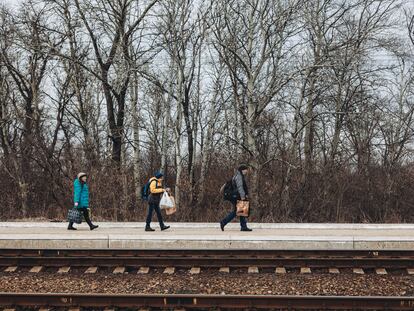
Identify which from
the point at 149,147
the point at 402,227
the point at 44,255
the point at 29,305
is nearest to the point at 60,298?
the point at 29,305

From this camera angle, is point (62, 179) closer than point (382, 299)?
No

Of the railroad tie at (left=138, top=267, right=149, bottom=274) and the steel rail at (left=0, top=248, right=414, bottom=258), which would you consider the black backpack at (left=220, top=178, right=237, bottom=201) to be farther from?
the railroad tie at (left=138, top=267, right=149, bottom=274)

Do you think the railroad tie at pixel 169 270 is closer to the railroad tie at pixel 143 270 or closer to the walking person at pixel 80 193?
the railroad tie at pixel 143 270

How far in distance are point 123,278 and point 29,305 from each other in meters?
2.18

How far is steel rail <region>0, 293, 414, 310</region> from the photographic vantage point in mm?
8305

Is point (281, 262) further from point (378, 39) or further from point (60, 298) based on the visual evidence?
point (378, 39)

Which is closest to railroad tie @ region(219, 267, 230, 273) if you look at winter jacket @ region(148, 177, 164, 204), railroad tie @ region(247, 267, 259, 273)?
railroad tie @ region(247, 267, 259, 273)

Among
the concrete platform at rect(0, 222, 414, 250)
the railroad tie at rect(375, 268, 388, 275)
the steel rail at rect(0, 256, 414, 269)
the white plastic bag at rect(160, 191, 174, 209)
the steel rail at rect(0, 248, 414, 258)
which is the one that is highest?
the white plastic bag at rect(160, 191, 174, 209)

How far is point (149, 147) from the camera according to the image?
2331 centimetres

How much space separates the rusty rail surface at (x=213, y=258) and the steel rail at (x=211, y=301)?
255 cm

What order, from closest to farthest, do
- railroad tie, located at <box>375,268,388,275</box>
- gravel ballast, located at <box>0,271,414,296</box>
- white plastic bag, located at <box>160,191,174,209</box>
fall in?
gravel ballast, located at <box>0,271,414,296</box> < railroad tie, located at <box>375,268,388,275</box> < white plastic bag, located at <box>160,191,174,209</box>

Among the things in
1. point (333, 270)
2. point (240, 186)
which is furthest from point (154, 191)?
point (333, 270)

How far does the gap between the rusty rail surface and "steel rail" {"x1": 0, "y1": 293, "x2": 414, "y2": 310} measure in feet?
8.36

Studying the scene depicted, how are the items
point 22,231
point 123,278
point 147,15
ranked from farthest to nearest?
point 147,15, point 22,231, point 123,278
